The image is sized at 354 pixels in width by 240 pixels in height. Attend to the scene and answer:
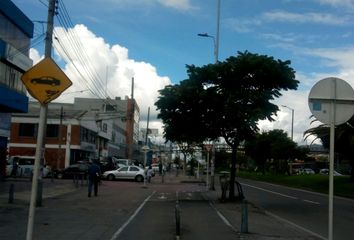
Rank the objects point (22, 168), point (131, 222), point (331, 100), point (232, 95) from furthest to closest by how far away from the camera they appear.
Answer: point (22, 168) < point (232, 95) < point (131, 222) < point (331, 100)

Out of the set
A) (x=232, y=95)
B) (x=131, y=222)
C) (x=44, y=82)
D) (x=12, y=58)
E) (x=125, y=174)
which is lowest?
(x=131, y=222)

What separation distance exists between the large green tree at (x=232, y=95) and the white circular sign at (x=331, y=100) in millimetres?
17121

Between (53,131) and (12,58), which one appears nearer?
(12,58)

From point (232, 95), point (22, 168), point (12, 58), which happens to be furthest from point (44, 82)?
point (22, 168)

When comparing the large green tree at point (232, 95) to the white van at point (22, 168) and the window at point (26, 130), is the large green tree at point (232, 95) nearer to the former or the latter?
the white van at point (22, 168)

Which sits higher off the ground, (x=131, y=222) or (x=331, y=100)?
(x=331, y=100)

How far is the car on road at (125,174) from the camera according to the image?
53.5m

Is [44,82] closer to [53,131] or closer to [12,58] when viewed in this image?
[12,58]

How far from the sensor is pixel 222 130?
29094 mm

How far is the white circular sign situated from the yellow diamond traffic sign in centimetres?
408

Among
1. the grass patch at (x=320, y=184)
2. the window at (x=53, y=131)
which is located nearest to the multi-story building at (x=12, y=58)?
the grass patch at (x=320, y=184)

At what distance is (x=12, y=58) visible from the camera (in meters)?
35.3

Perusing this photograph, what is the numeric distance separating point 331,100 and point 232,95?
58.2 feet

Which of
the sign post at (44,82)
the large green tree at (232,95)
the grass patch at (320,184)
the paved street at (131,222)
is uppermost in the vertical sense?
the large green tree at (232,95)
